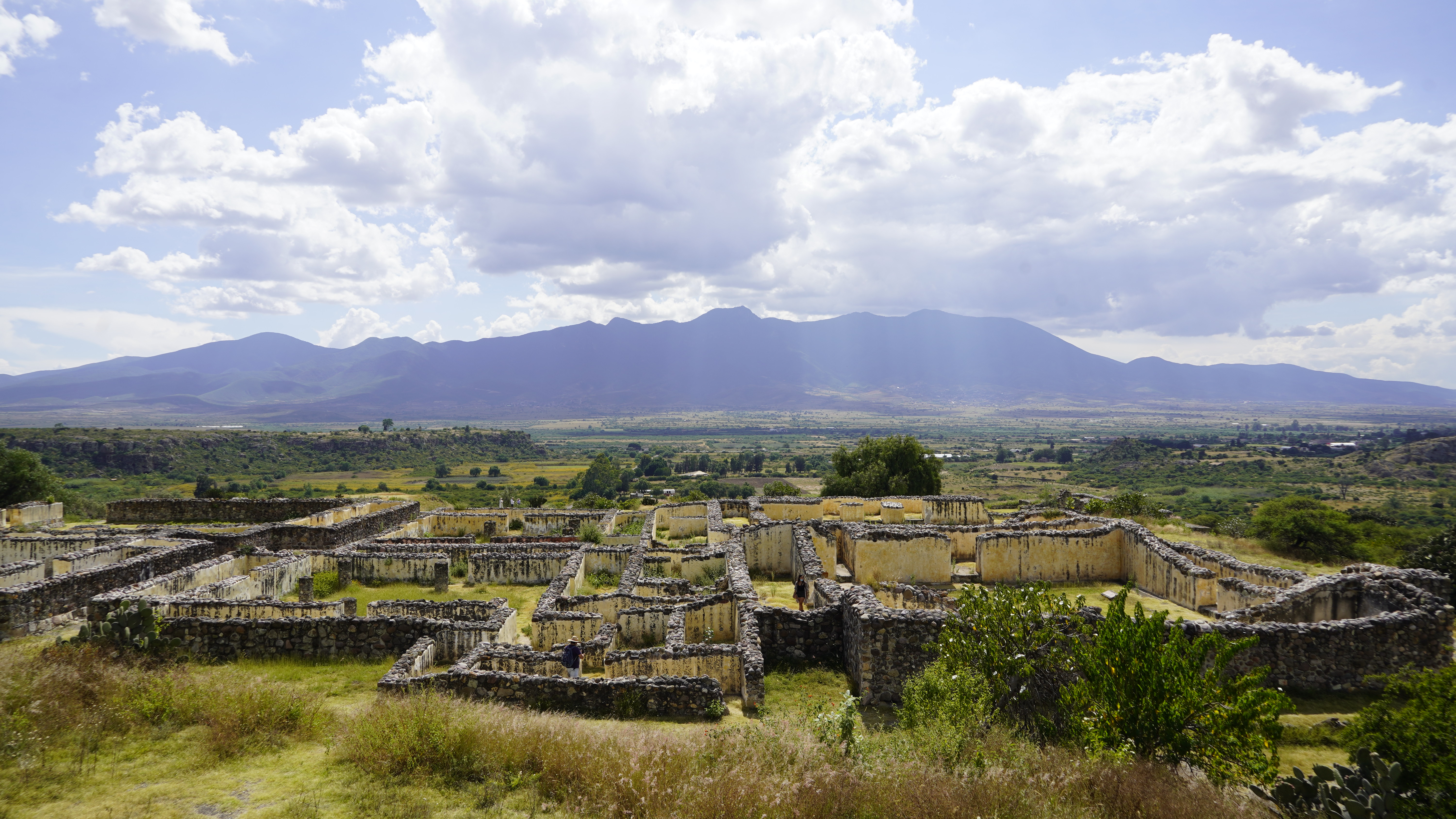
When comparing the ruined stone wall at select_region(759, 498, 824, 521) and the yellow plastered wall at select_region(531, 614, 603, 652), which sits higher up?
the yellow plastered wall at select_region(531, 614, 603, 652)

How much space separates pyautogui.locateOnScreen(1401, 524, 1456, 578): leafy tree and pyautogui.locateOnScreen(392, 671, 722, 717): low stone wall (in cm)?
2060

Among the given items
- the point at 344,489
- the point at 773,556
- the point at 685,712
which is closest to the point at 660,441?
the point at 344,489

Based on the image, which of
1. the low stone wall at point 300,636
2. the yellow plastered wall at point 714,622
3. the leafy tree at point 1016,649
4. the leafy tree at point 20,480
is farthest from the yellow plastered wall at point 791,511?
the leafy tree at point 20,480

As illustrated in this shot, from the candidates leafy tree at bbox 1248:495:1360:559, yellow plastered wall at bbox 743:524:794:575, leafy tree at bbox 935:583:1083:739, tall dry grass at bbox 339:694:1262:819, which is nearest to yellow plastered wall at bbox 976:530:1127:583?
yellow plastered wall at bbox 743:524:794:575

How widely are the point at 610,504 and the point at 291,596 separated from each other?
64.5 ft

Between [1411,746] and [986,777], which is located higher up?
[1411,746]

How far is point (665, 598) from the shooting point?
56.9 feet

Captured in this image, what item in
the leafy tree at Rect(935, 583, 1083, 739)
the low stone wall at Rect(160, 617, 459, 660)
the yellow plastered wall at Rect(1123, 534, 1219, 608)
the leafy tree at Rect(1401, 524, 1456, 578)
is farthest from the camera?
the leafy tree at Rect(1401, 524, 1456, 578)

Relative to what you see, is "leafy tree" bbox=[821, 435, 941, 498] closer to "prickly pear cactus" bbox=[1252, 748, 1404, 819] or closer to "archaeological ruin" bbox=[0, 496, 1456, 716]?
"archaeological ruin" bbox=[0, 496, 1456, 716]

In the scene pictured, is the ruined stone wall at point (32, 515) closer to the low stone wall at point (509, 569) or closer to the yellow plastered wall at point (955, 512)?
the low stone wall at point (509, 569)

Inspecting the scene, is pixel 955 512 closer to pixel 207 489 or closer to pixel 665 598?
pixel 665 598

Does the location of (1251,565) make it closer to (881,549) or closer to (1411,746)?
(881,549)

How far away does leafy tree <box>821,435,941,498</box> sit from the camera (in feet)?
136

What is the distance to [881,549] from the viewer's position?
69.6ft
